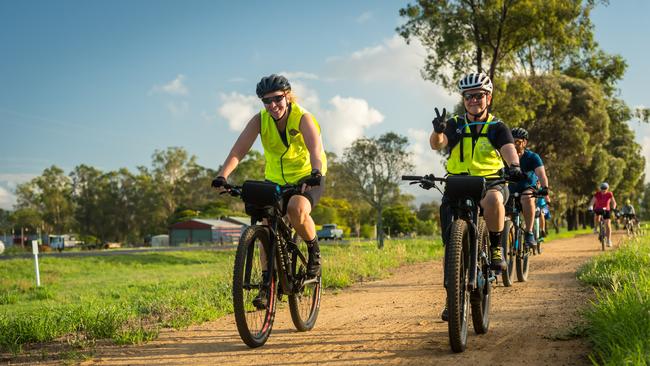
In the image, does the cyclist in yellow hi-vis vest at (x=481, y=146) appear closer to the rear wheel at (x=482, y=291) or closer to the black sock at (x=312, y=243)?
the rear wheel at (x=482, y=291)

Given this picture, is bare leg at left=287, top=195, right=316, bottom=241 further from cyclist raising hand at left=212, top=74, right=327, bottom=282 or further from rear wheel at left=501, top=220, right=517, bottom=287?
rear wheel at left=501, top=220, right=517, bottom=287

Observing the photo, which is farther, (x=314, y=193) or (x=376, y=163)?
(x=376, y=163)

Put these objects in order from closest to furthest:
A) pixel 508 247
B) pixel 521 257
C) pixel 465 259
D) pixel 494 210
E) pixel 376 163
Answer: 1. pixel 465 259
2. pixel 494 210
3. pixel 508 247
4. pixel 521 257
5. pixel 376 163

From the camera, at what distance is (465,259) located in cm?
466

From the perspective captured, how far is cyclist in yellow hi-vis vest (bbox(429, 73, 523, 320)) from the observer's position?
541 cm

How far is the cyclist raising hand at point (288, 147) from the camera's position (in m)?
5.11

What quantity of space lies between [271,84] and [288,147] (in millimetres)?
562

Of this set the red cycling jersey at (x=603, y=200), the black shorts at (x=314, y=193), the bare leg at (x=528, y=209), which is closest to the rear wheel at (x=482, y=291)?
the black shorts at (x=314, y=193)

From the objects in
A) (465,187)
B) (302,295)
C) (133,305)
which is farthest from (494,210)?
(133,305)

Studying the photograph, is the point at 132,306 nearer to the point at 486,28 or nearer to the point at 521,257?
the point at 521,257

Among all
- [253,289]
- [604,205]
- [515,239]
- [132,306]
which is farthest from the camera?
[604,205]

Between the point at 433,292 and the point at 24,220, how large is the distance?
93.3 m

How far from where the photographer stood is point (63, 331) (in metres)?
5.90

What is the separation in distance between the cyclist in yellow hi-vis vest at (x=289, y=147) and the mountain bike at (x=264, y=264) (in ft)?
0.40
